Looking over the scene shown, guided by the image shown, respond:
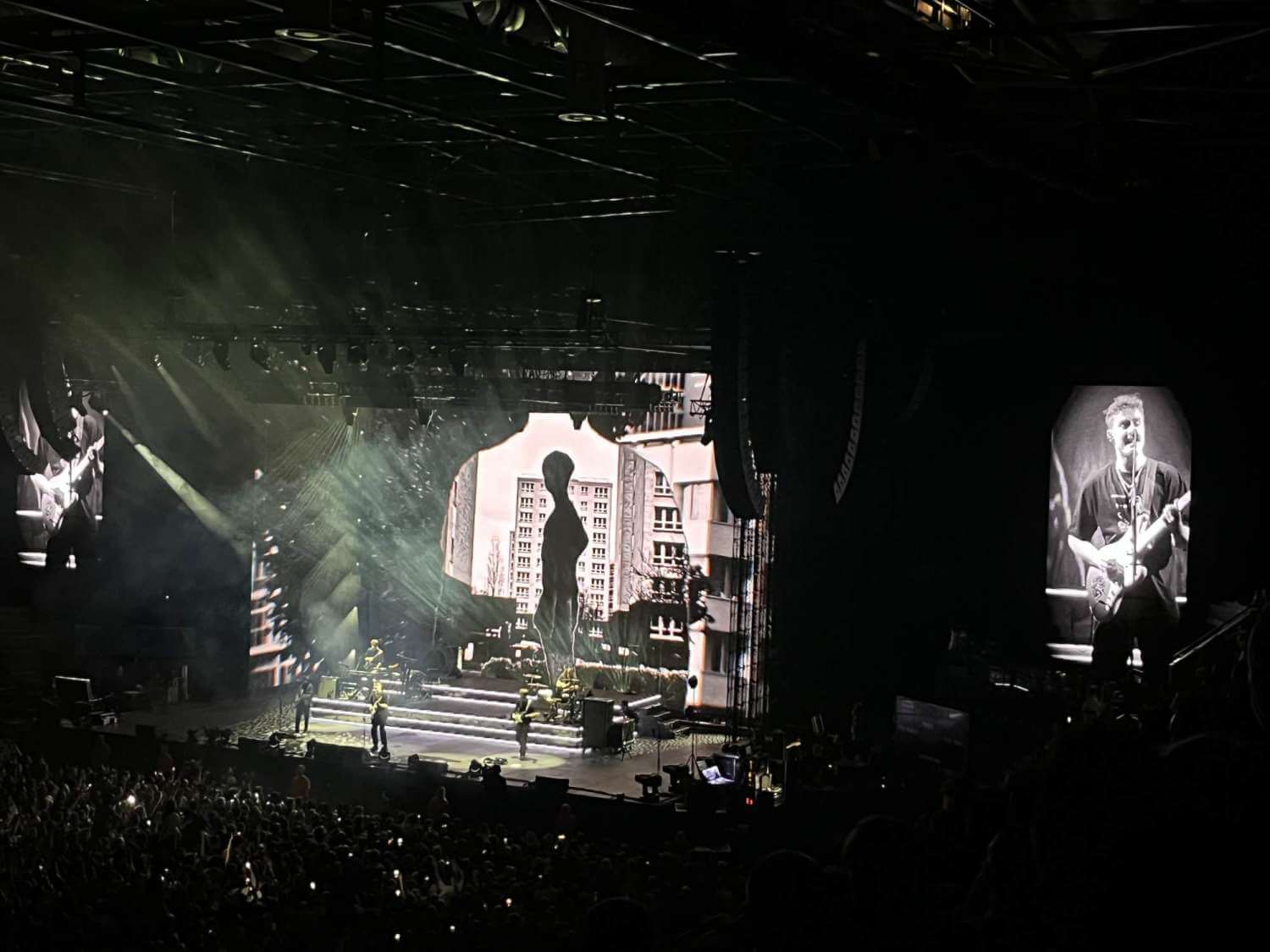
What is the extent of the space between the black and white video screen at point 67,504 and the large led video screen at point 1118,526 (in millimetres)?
15431

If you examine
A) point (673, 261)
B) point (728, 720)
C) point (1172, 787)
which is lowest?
point (728, 720)

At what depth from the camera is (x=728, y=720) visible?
796 inches

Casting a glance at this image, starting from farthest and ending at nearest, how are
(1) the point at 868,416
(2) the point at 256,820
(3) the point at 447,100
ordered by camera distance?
(1) the point at 868,416 < (3) the point at 447,100 < (2) the point at 256,820

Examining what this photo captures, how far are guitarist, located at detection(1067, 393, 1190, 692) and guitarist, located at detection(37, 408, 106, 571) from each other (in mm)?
15736

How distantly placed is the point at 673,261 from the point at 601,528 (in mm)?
8637

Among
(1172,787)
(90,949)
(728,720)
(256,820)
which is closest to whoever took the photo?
(1172,787)

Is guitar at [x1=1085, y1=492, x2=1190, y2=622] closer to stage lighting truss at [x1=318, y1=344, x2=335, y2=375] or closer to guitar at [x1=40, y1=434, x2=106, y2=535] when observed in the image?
stage lighting truss at [x1=318, y1=344, x2=335, y2=375]

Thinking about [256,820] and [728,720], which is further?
[728,720]

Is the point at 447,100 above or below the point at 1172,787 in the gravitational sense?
above

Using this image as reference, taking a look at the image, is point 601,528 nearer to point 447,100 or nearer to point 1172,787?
point 447,100

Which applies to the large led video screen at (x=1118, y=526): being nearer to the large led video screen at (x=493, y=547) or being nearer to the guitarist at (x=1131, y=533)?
the guitarist at (x=1131, y=533)

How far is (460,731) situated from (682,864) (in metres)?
Answer: 12.7

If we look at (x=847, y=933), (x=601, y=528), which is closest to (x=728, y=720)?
(x=601, y=528)

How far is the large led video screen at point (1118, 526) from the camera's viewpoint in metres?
13.7
